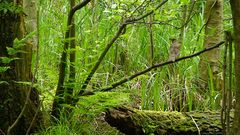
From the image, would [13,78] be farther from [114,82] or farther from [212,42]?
[212,42]

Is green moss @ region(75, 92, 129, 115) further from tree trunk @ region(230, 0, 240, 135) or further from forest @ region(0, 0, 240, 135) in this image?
tree trunk @ region(230, 0, 240, 135)

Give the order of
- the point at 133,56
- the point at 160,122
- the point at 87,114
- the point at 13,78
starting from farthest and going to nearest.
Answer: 1. the point at 133,56
2. the point at 87,114
3. the point at 160,122
4. the point at 13,78

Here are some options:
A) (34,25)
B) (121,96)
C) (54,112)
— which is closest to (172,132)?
(121,96)

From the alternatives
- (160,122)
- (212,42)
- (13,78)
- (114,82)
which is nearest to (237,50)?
(160,122)

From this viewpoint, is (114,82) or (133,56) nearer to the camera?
(114,82)

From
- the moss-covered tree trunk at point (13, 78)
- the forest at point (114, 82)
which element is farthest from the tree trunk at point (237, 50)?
the moss-covered tree trunk at point (13, 78)

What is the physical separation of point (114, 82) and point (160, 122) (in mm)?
607

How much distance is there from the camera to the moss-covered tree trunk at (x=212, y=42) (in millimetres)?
4334

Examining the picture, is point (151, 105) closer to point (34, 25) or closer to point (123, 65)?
point (123, 65)

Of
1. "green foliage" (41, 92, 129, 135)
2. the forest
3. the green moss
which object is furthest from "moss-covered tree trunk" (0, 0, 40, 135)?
the green moss

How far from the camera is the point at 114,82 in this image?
3.48m

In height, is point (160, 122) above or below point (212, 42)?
below

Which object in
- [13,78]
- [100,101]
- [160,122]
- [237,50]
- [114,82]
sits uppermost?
[237,50]

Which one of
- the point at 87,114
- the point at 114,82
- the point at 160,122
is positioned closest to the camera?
the point at 160,122
